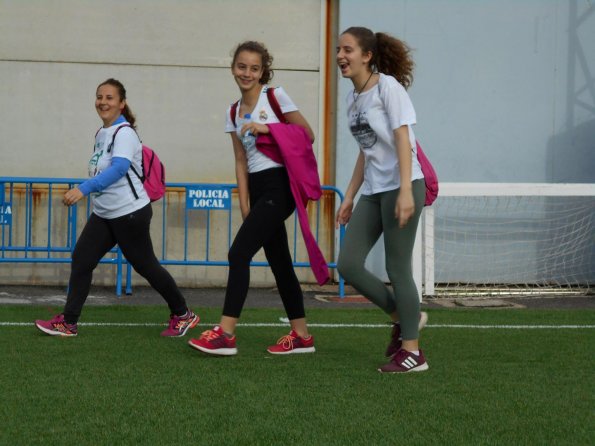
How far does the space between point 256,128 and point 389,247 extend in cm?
105

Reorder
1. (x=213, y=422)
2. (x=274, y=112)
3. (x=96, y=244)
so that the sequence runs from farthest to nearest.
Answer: (x=96, y=244) < (x=274, y=112) < (x=213, y=422)

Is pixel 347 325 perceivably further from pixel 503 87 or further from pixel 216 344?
pixel 503 87

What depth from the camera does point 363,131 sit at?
230 inches

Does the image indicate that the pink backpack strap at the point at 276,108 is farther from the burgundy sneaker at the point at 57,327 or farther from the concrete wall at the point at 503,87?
the concrete wall at the point at 503,87

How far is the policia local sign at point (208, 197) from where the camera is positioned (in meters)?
11.4

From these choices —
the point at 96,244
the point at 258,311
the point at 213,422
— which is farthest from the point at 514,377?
the point at 258,311

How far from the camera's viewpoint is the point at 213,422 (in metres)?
4.45

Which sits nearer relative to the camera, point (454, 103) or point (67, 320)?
point (67, 320)

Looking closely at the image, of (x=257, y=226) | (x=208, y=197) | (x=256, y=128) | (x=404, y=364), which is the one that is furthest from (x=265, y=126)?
(x=208, y=197)

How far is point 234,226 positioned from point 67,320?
5241 mm

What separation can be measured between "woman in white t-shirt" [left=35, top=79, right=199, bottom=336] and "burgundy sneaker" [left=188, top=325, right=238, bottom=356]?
49.6 inches

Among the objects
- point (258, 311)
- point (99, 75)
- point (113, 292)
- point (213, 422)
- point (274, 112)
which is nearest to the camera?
point (213, 422)

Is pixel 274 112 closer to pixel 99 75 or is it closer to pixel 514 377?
pixel 514 377

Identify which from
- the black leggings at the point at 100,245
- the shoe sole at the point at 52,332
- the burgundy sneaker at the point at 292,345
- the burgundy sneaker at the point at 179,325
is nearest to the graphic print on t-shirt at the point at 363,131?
the burgundy sneaker at the point at 292,345
